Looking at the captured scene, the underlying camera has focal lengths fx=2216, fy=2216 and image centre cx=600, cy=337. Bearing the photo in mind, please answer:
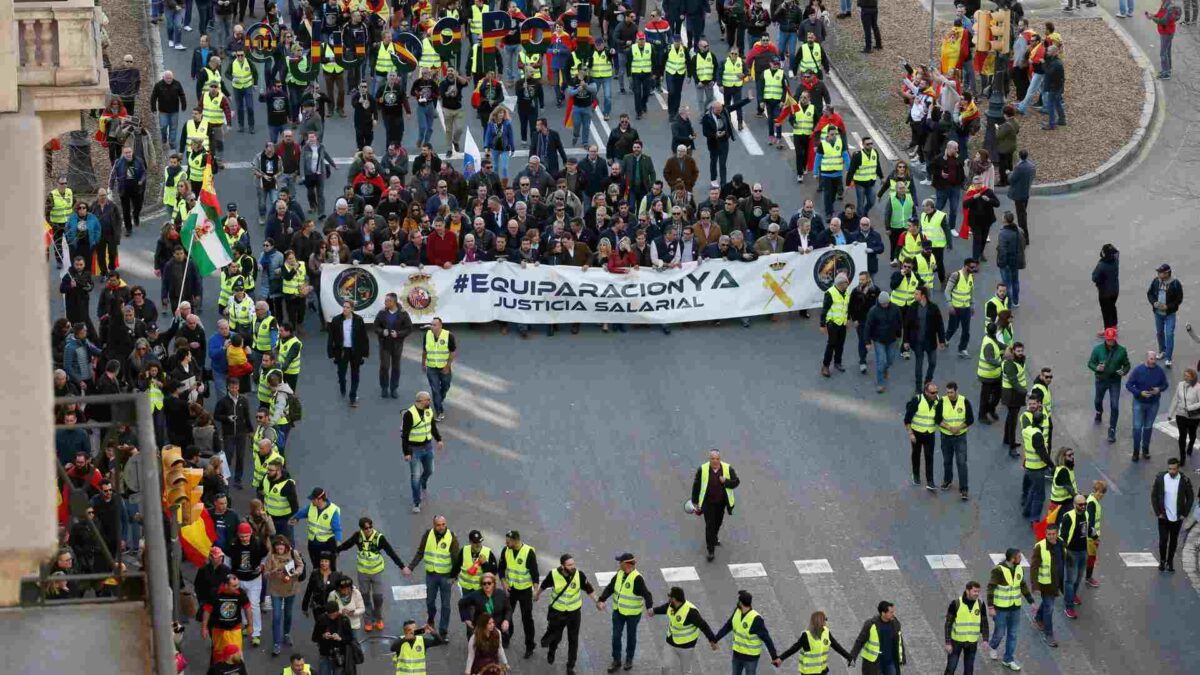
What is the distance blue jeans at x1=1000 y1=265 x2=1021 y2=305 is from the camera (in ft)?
105

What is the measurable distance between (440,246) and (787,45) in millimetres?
12056

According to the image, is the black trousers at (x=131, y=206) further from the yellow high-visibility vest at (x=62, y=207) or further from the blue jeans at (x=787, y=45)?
the blue jeans at (x=787, y=45)

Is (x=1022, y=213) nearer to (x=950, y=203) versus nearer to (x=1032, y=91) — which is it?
(x=950, y=203)

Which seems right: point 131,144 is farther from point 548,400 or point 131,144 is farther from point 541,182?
point 548,400

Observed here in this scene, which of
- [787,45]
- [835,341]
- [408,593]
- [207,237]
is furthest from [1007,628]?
[787,45]

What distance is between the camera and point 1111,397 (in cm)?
2873

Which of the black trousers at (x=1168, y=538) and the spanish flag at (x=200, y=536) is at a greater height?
the spanish flag at (x=200, y=536)

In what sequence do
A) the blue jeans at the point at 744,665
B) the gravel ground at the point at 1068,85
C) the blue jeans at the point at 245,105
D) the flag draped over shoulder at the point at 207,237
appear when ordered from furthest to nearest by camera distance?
the gravel ground at the point at 1068,85
the blue jeans at the point at 245,105
the flag draped over shoulder at the point at 207,237
the blue jeans at the point at 744,665

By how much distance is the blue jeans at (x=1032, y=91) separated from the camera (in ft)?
130

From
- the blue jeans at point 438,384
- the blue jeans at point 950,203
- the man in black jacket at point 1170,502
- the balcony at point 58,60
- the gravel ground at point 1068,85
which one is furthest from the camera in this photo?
the gravel ground at point 1068,85

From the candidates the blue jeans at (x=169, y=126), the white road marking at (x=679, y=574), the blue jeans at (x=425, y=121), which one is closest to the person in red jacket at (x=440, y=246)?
the blue jeans at (x=425, y=121)

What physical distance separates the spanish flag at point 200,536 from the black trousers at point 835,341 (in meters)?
9.79

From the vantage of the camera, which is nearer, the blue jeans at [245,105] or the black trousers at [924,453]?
the black trousers at [924,453]

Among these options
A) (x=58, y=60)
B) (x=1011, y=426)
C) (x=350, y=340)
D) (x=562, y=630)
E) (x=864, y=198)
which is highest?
(x=58, y=60)
